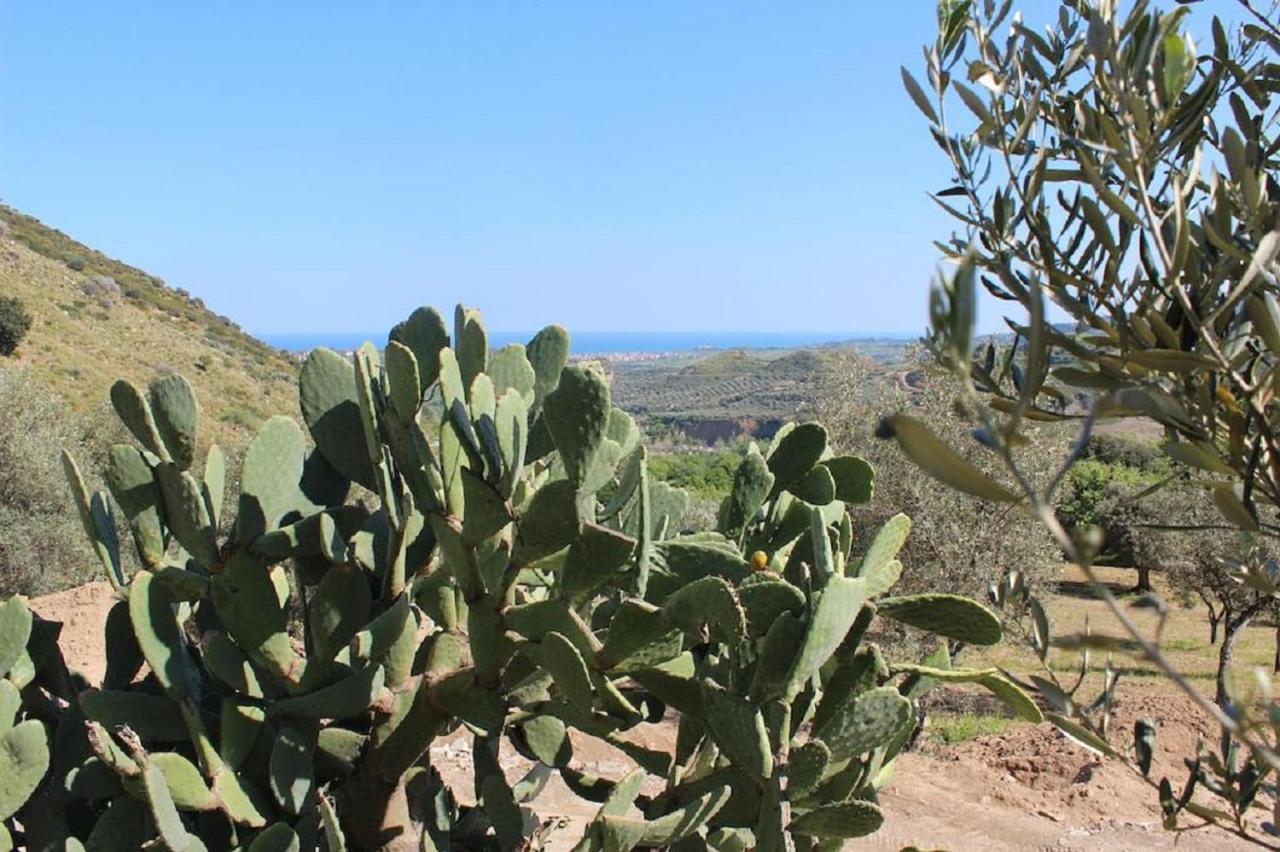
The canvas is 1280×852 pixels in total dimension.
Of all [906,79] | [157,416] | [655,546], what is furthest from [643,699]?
[906,79]

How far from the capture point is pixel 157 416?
7.29 ft

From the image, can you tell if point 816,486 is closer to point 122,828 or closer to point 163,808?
point 163,808

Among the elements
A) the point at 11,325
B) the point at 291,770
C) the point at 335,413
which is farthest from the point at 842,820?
the point at 11,325

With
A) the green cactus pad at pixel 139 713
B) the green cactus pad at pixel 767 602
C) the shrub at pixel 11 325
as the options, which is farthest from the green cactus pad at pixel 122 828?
the shrub at pixel 11 325

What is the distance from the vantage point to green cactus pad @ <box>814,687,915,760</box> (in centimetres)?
195

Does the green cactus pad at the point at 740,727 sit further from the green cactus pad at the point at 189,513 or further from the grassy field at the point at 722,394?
the grassy field at the point at 722,394

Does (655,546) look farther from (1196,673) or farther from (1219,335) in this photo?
(1196,673)

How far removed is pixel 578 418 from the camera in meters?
1.91

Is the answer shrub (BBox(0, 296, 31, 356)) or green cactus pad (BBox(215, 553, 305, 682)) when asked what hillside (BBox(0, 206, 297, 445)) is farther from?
green cactus pad (BBox(215, 553, 305, 682))

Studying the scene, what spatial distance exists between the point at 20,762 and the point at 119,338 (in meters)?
29.0

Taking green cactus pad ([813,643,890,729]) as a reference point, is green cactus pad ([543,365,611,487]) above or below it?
above

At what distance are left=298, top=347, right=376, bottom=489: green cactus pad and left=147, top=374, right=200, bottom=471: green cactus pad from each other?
0.25 meters

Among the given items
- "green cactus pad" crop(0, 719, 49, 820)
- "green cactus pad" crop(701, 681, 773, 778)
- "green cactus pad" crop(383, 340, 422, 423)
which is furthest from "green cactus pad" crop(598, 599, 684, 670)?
"green cactus pad" crop(0, 719, 49, 820)

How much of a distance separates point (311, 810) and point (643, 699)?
83cm
